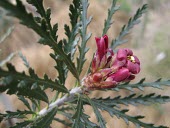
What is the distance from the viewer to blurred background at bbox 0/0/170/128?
2354 millimetres

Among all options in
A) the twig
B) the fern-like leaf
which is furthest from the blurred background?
the fern-like leaf

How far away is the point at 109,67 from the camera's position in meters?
0.71

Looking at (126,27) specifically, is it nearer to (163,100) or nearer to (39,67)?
(163,100)

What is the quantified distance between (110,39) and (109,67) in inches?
83.5

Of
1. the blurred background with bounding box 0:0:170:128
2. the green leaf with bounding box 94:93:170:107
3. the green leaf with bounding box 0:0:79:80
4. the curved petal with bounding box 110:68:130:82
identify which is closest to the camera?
the green leaf with bounding box 0:0:79:80

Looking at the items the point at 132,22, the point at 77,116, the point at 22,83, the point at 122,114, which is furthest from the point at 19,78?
the point at 132,22

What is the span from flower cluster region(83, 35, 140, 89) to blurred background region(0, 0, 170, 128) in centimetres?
122

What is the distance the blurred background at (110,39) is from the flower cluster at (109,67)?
4.00ft

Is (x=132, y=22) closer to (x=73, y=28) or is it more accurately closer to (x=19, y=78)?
(x=73, y=28)

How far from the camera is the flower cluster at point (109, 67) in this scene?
0.67 metres

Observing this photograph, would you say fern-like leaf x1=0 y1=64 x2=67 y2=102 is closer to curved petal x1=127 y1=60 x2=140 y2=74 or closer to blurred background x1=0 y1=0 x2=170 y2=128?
curved petal x1=127 y1=60 x2=140 y2=74

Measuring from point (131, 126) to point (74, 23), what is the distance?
1237mm

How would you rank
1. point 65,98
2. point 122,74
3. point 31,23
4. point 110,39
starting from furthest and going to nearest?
point 110,39 → point 65,98 → point 122,74 → point 31,23

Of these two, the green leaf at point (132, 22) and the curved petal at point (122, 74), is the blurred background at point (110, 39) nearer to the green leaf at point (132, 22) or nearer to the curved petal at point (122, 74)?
the green leaf at point (132, 22)
